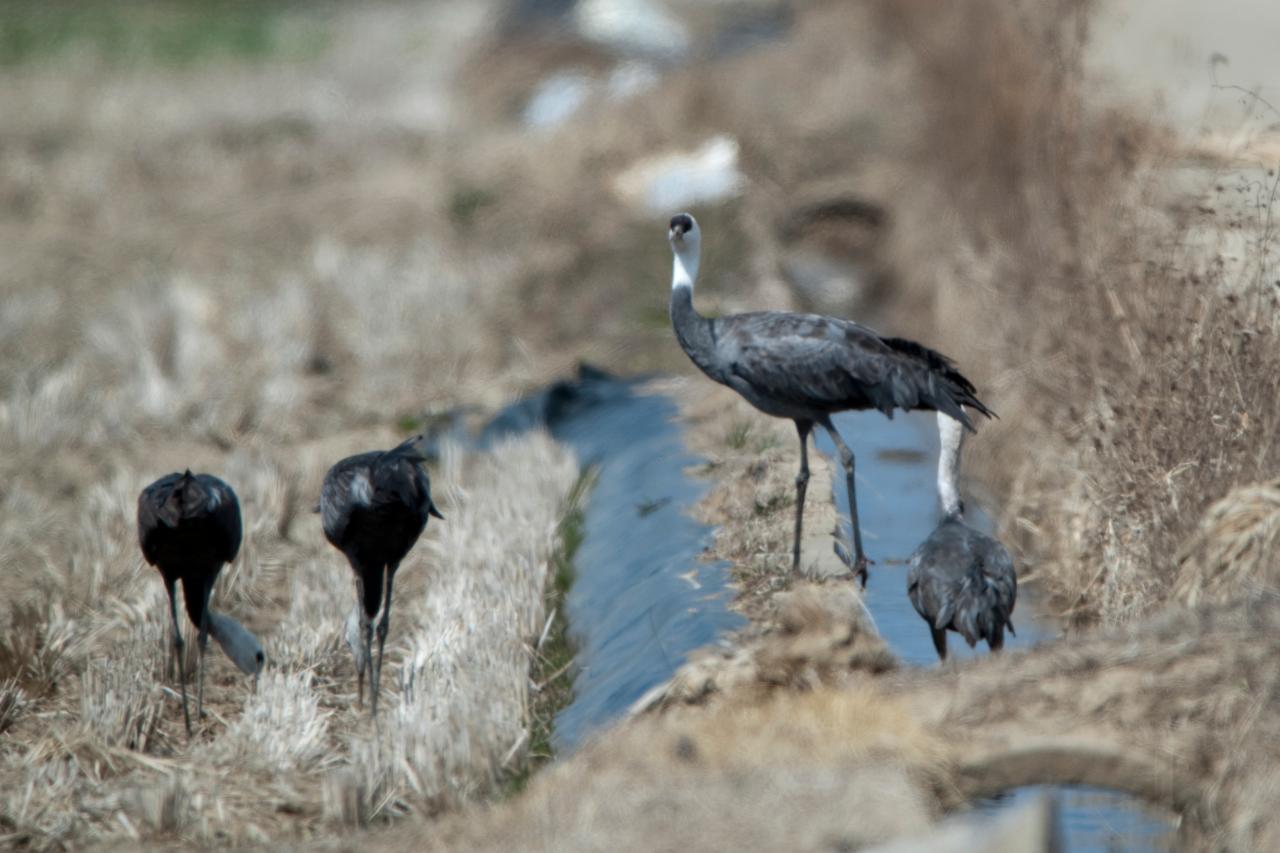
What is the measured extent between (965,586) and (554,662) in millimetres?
2295

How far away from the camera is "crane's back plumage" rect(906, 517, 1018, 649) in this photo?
24.1ft

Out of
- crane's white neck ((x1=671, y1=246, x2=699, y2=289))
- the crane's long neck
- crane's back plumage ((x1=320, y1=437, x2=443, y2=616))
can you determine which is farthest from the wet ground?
crane's white neck ((x1=671, y1=246, x2=699, y2=289))

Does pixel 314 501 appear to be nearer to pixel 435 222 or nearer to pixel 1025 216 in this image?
pixel 1025 216

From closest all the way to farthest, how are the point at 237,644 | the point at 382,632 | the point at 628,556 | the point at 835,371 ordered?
the point at 382,632 → the point at 835,371 → the point at 237,644 → the point at 628,556

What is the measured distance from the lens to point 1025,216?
12695mm

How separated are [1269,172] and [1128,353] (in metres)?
1.63

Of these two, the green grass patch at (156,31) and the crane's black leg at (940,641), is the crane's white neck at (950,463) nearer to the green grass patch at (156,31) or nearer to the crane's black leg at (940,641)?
the crane's black leg at (940,641)

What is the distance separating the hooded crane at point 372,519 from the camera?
804cm

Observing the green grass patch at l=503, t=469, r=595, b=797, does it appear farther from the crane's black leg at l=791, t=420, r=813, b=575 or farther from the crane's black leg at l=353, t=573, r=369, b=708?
the crane's black leg at l=791, t=420, r=813, b=575

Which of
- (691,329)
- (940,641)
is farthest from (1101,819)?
(691,329)

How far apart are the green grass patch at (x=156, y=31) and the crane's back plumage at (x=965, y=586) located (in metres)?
30.1

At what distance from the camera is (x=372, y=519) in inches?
321

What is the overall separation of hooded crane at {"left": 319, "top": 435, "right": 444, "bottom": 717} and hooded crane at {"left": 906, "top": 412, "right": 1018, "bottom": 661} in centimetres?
220

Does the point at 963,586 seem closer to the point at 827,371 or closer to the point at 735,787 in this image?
the point at 827,371
